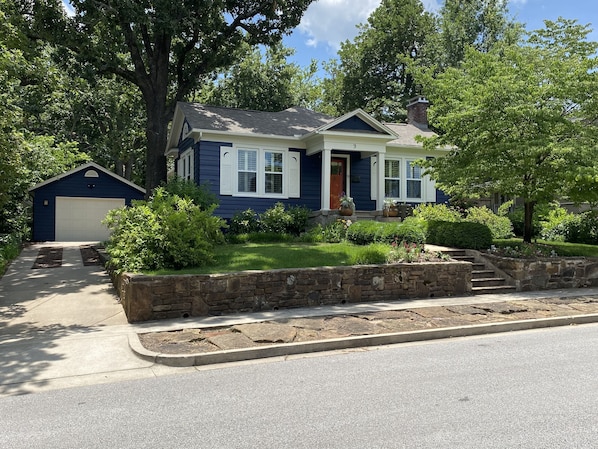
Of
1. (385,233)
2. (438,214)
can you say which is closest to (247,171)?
(385,233)


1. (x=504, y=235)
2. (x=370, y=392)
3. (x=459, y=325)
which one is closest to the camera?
(x=370, y=392)

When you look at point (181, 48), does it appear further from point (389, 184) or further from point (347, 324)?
point (347, 324)

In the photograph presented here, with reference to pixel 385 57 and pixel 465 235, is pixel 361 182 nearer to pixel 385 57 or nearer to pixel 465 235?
pixel 465 235

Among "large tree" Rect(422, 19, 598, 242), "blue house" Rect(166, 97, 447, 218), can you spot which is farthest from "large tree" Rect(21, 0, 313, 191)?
"large tree" Rect(422, 19, 598, 242)

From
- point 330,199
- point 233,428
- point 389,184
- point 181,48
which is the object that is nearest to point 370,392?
point 233,428

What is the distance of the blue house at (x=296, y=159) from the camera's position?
17531mm

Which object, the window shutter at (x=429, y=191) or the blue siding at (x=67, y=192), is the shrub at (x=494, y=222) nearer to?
the window shutter at (x=429, y=191)

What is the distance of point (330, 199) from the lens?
19.5m

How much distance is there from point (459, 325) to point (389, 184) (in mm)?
12894

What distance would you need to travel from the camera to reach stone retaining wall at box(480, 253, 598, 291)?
1200 cm

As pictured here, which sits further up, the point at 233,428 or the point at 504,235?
the point at 504,235

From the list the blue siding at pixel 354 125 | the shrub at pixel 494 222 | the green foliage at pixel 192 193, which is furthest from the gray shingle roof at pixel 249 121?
the shrub at pixel 494 222

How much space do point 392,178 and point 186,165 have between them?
345 inches

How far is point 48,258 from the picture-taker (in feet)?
52.9
